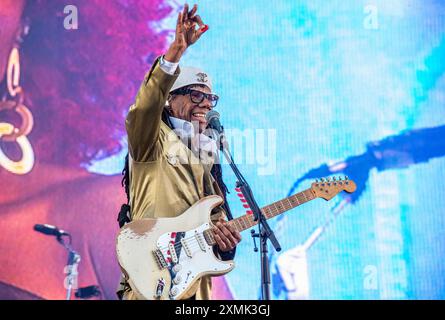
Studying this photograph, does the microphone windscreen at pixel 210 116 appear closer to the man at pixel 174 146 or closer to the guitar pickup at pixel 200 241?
the man at pixel 174 146

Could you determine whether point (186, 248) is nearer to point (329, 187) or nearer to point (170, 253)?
point (170, 253)

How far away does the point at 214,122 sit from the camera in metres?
3.73

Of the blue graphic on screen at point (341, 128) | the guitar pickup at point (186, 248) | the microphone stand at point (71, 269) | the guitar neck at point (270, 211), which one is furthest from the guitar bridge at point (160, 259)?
the microphone stand at point (71, 269)

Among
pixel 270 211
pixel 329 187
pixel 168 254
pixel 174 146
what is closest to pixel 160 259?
pixel 168 254

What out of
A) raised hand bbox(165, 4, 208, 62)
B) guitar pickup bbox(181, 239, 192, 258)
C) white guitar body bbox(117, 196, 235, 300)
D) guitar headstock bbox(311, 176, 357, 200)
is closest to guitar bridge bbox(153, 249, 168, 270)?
white guitar body bbox(117, 196, 235, 300)

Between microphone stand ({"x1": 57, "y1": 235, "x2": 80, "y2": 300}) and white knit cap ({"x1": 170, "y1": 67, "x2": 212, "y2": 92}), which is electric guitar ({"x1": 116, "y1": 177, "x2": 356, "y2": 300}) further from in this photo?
microphone stand ({"x1": 57, "y1": 235, "x2": 80, "y2": 300})

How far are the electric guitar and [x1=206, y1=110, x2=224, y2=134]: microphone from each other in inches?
15.3

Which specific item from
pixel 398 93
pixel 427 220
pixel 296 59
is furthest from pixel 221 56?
pixel 427 220

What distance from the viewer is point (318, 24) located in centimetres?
525

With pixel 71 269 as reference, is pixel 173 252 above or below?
below

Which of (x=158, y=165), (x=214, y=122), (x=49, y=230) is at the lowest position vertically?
(x=158, y=165)

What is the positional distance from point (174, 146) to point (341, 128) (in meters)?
1.89
